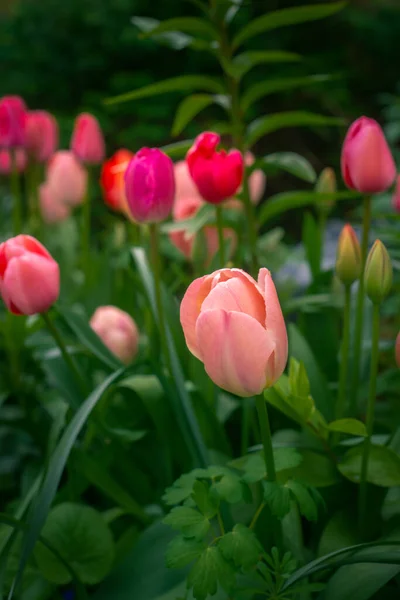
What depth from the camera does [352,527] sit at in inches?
27.3

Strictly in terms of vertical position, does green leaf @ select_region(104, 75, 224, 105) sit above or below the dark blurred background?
below

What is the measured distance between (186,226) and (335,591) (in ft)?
1.63

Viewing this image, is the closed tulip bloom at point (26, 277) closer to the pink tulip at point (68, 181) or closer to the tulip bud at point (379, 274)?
the tulip bud at point (379, 274)

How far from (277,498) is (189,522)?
72mm

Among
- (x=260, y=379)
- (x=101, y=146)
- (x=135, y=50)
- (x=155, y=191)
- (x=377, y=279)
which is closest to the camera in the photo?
(x=260, y=379)

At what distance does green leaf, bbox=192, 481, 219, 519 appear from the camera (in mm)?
541

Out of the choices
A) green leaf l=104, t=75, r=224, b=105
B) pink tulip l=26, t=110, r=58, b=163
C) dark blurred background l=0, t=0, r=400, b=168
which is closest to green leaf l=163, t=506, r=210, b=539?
green leaf l=104, t=75, r=224, b=105

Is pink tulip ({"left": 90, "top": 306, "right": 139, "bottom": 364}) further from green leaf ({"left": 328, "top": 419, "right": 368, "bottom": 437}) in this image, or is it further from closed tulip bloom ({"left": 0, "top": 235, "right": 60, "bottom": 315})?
green leaf ({"left": 328, "top": 419, "right": 368, "bottom": 437})

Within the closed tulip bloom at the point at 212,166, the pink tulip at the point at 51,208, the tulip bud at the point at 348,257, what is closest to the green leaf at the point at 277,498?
the tulip bud at the point at 348,257

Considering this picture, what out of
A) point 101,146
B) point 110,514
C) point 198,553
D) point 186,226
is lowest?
point 110,514

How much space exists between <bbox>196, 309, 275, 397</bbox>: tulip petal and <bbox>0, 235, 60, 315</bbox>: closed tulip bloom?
9.8 inches

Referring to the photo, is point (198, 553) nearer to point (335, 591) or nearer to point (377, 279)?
point (335, 591)

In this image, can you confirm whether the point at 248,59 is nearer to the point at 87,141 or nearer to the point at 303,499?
the point at 87,141

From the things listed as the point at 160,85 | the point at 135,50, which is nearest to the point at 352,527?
the point at 160,85
